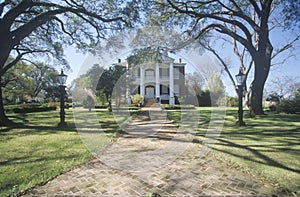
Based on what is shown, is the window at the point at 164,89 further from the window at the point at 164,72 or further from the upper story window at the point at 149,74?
the upper story window at the point at 149,74

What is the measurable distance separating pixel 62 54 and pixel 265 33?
16175mm

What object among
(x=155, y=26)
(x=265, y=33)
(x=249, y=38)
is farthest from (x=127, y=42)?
(x=265, y=33)

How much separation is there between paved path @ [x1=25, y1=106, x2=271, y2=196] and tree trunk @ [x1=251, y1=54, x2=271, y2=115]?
9859mm

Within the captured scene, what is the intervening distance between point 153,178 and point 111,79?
1312 cm

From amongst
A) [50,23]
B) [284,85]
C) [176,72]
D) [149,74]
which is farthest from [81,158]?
[284,85]

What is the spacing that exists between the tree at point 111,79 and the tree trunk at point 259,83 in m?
10.8

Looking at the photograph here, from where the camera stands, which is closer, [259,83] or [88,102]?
[259,83]

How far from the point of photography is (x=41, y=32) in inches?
484

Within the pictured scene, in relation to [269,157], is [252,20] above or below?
above

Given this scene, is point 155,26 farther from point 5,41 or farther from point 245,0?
point 5,41

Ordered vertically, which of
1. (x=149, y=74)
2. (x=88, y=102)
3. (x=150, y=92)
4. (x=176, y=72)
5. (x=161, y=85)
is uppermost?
(x=176, y=72)

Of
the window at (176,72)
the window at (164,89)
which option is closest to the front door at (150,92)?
the window at (164,89)

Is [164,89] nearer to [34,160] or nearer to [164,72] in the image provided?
[164,72]

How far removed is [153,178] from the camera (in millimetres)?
2941
